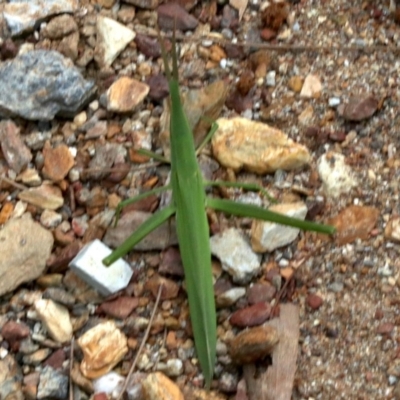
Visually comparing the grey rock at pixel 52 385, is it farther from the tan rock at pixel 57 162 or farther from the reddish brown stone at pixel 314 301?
the reddish brown stone at pixel 314 301

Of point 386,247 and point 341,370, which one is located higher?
point 386,247

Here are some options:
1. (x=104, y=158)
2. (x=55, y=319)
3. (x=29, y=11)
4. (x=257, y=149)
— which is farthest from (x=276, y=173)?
(x=29, y=11)

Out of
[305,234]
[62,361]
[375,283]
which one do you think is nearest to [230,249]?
[305,234]

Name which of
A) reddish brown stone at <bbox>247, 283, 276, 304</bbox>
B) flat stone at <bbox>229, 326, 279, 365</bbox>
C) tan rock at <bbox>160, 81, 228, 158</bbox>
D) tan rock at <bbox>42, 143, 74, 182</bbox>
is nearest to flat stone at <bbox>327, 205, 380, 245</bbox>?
reddish brown stone at <bbox>247, 283, 276, 304</bbox>

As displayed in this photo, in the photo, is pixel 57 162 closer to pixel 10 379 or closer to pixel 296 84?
pixel 10 379

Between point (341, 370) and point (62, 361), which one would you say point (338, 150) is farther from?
point (62, 361)

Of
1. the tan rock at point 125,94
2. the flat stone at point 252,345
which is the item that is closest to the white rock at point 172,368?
the flat stone at point 252,345
